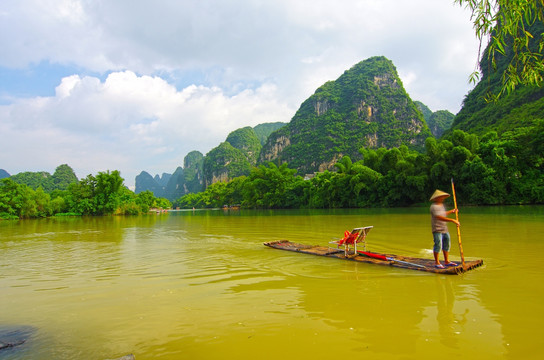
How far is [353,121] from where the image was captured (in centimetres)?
11188

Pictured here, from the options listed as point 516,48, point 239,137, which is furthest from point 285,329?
point 239,137

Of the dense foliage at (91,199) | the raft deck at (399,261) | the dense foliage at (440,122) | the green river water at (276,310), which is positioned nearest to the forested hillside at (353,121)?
the dense foliage at (440,122)

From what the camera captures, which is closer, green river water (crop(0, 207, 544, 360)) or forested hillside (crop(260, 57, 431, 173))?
green river water (crop(0, 207, 544, 360))

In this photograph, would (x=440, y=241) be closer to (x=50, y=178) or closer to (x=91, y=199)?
(x=91, y=199)

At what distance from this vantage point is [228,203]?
302ft


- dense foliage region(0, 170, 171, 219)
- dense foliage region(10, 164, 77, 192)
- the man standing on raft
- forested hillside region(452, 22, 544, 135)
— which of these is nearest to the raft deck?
the man standing on raft

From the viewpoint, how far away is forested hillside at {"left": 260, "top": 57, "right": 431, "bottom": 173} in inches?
4099

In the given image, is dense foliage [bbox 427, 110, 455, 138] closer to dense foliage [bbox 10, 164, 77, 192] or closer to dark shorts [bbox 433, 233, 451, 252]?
Answer: dark shorts [bbox 433, 233, 451, 252]

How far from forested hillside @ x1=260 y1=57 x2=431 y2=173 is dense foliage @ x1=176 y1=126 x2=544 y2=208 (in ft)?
171

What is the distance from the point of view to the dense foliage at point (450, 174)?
32.5 m

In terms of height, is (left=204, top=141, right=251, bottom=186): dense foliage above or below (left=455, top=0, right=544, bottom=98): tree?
above

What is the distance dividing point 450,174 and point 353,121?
258 feet

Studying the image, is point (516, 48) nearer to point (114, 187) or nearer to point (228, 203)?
point (114, 187)

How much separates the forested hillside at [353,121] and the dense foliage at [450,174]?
5214 centimetres
